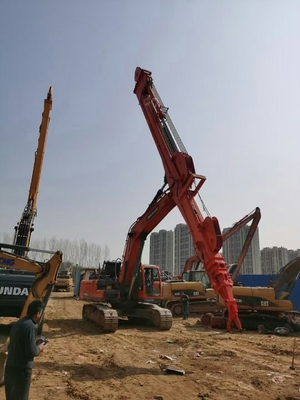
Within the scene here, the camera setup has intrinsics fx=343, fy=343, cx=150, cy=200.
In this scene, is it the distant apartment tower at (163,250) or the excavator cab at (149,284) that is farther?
the distant apartment tower at (163,250)

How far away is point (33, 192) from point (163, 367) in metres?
11.7

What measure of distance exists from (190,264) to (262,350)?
17.3 m

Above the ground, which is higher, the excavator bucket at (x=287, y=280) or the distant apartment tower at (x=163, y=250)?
the distant apartment tower at (x=163, y=250)

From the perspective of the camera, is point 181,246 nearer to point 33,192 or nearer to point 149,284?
point 33,192

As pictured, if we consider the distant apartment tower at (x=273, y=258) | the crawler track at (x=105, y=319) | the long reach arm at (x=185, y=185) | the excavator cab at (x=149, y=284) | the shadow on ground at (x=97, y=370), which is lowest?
the shadow on ground at (x=97, y=370)

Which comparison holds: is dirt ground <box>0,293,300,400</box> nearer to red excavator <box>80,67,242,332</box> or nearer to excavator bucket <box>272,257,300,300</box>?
red excavator <box>80,67,242,332</box>

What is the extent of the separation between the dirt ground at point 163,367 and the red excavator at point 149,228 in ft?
5.67

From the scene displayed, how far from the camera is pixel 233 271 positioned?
88.7 feet

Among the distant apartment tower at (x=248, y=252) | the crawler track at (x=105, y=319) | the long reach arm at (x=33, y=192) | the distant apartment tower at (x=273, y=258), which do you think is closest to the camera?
the crawler track at (x=105, y=319)

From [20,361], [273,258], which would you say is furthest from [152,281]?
[273,258]

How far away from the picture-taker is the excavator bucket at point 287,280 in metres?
13.7

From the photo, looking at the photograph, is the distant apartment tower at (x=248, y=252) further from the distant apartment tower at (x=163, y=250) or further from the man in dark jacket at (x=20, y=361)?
the man in dark jacket at (x=20, y=361)

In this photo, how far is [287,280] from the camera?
14.2 metres

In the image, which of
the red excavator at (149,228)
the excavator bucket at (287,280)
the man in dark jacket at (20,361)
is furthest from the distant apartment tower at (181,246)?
the man in dark jacket at (20,361)
